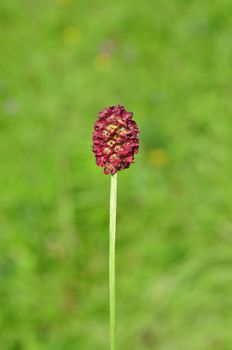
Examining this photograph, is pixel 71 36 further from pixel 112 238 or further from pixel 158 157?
pixel 112 238

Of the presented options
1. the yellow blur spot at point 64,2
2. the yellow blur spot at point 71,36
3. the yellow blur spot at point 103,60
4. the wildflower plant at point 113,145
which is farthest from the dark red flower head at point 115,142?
the yellow blur spot at point 64,2

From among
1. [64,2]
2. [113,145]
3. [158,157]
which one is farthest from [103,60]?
[113,145]

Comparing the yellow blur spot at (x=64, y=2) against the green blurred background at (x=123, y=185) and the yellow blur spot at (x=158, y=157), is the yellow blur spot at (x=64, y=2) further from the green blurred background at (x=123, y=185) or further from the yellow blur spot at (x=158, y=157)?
the yellow blur spot at (x=158, y=157)

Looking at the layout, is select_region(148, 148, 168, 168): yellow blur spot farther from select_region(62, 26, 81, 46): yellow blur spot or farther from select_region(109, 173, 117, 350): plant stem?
select_region(109, 173, 117, 350): plant stem

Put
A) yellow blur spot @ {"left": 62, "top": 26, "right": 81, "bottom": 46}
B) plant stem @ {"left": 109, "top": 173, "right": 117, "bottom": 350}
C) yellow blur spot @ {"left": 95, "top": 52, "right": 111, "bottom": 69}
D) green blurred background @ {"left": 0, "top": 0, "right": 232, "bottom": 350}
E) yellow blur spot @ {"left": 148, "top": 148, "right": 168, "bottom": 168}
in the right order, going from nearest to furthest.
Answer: plant stem @ {"left": 109, "top": 173, "right": 117, "bottom": 350} → green blurred background @ {"left": 0, "top": 0, "right": 232, "bottom": 350} → yellow blur spot @ {"left": 148, "top": 148, "right": 168, "bottom": 168} → yellow blur spot @ {"left": 95, "top": 52, "right": 111, "bottom": 69} → yellow blur spot @ {"left": 62, "top": 26, "right": 81, "bottom": 46}

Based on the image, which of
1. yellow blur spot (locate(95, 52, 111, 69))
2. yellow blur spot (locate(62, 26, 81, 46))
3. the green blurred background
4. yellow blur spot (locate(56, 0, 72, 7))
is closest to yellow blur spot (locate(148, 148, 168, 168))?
the green blurred background
